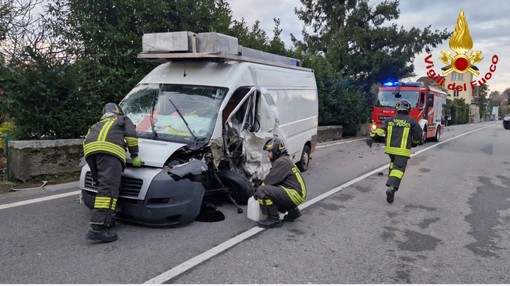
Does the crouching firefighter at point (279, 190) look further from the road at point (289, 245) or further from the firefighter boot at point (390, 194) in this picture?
the firefighter boot at point (390, 194)

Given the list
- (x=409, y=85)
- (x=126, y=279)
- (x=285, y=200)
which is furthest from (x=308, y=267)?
(x=409, y=85)

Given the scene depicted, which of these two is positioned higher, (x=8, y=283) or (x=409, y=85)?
(x=409, y=85)

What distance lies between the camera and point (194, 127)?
560cm

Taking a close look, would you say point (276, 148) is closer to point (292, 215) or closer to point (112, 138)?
point (292, 215)

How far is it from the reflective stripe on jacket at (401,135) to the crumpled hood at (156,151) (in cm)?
381

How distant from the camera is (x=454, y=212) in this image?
6.32 m

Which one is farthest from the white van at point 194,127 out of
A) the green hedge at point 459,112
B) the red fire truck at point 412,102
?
the green hedge at point 459,112

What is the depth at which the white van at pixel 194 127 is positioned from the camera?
15.5ft

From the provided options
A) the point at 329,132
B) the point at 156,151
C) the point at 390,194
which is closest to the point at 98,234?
the point at 156,151

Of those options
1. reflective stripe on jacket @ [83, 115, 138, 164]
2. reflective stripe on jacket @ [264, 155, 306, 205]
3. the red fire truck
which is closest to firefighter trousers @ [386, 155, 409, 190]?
reflective stripe on jacket @ [264, 155, 306, 205]

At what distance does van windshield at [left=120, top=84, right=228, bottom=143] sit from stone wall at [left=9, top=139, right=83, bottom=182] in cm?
219

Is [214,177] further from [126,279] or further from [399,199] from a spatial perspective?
[399,199]

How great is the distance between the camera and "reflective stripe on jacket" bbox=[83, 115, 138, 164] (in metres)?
4.44

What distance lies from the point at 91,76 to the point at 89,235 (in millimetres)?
5880
